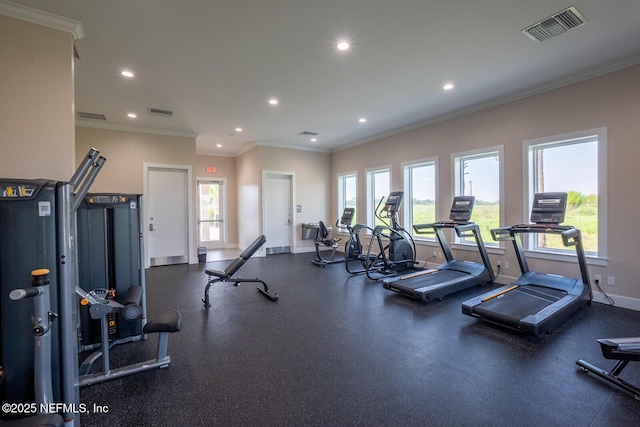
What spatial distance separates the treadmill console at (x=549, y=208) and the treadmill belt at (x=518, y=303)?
915 millimetres

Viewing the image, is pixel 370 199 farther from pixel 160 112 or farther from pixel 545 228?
pixel 160 112

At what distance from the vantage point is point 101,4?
2605mm

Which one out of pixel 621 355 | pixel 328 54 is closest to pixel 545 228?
pixel 621 355

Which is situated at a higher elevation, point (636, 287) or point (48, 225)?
point (48, 225)

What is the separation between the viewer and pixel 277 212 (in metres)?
8.22

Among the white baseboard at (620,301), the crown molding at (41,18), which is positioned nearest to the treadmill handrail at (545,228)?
the white baseboard at (620,301)

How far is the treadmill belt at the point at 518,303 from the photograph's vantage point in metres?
3.14

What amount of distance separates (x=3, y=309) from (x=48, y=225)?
513 millimetres

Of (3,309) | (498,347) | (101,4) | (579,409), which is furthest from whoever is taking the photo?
(498,347)

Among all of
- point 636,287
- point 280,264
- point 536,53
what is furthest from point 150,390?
point 636,287

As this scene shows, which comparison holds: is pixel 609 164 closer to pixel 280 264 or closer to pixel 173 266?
pixel 280 264

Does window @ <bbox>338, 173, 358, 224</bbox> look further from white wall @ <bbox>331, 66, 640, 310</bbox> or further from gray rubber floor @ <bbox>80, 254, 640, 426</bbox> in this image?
gray rubber floor @ <bbox>80, 254, 640, 426</bbox>

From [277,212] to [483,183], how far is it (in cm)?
513

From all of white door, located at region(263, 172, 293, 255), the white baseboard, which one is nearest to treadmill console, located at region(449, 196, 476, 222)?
the white baseboard
